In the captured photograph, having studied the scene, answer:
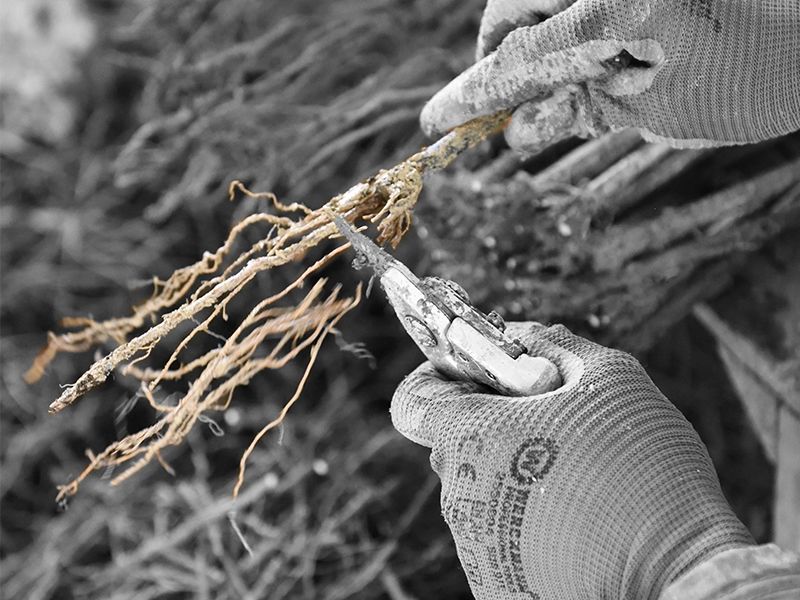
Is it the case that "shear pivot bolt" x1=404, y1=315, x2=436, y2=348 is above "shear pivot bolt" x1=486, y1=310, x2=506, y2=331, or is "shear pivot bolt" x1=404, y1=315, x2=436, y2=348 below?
above

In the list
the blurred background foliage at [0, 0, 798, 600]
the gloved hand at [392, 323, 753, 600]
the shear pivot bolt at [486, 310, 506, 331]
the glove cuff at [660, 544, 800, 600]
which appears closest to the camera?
the glove cuff at [660, 544, 800, 600]

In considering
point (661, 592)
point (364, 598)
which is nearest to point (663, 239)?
point (661, 592)

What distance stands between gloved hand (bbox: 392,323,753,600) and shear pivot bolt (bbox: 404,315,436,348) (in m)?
0.08

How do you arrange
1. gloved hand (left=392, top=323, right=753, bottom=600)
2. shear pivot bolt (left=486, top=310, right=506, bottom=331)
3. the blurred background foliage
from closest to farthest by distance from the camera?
1. gloved hand (left=392, top=323, right=753, bottom=600)
2. shear pivot bolt (left=486, top=310, right=506, bottom=331)
3. the blurred background foliage

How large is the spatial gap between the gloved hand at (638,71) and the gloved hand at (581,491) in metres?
0.36

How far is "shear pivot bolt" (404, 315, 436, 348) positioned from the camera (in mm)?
1062

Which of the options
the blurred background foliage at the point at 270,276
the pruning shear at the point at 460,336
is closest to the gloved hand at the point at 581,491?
the pruning shear at the point at 460,336

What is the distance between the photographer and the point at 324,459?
9.05 feet

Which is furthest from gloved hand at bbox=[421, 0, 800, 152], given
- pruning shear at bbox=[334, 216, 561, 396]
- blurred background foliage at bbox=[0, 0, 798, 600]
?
blurred background foliage at bbox=[0, 0, 798, 600]

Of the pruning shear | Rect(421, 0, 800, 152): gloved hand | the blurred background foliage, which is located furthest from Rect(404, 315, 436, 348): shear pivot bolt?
the blurred background foliage

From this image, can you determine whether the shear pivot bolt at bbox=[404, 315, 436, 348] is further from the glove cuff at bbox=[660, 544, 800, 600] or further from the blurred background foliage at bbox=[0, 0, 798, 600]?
the blurred background foliage at bbox=[0, 0, 798, 600]

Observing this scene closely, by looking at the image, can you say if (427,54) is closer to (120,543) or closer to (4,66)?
(120,543)

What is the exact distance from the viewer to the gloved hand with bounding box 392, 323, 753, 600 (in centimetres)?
96

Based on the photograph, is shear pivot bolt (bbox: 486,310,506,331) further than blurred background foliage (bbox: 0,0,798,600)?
No
